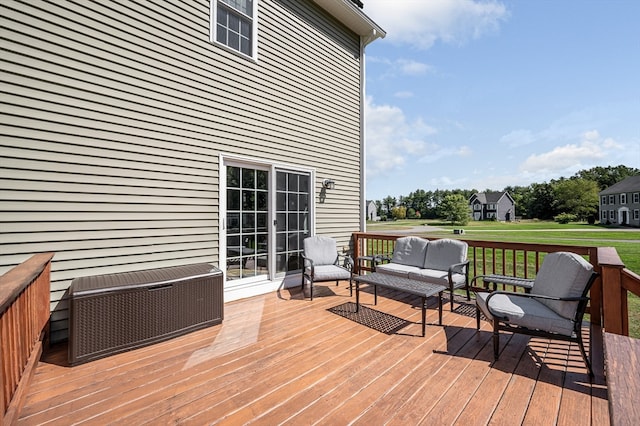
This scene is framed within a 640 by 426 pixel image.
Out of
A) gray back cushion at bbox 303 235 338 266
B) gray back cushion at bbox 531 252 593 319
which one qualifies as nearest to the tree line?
gray back cushion at bbox 303 235 338 266

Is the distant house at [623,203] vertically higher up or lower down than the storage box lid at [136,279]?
higher up

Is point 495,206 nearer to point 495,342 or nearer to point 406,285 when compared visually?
point 406,285

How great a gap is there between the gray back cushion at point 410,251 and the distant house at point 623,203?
4153 cm

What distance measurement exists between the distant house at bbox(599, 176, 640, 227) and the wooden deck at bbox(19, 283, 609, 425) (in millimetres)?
42937

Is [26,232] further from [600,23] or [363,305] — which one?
[600,23]

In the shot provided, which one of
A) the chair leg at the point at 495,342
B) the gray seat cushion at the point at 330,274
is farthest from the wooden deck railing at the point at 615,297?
the gray seat cushion at the point at 330,274

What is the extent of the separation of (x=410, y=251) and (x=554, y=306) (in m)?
2.20

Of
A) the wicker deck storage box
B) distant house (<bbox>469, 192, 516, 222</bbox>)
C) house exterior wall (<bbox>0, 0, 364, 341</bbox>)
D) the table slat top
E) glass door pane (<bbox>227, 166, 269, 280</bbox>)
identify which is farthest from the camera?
distant house (<bbox>469, 192, 516, 222</bbox>)

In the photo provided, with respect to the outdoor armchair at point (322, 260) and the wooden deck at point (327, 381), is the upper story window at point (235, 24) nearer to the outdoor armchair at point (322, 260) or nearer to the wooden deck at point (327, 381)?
the outdoor armchair at point (322, 260)

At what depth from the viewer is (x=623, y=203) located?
105 ft

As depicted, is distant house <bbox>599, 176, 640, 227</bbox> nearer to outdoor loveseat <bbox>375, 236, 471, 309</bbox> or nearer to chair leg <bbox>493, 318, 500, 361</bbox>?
outdoor loveseat <bbox>375, 236, 471, 309</bbox>

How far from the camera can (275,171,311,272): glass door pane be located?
15.7ft

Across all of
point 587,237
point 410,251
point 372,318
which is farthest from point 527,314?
point 587,237

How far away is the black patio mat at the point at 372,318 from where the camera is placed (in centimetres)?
322
